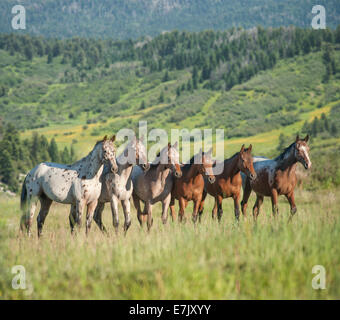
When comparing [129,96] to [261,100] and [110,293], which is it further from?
[110,293]

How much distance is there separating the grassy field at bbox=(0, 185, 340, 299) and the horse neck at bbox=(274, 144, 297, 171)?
4326mm

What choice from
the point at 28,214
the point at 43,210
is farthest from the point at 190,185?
the point at 28,214

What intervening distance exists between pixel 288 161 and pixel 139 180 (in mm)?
4374

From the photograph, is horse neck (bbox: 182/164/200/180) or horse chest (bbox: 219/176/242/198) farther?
horse chest (bbox: 219/176/242/198)

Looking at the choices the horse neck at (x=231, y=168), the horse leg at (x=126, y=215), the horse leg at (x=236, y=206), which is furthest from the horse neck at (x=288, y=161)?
the horse leg at (x=126, y=215)

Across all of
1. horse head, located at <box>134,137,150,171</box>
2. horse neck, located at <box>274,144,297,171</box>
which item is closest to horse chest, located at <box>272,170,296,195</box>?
horse neck, located at <box>274,144,297,171</box>

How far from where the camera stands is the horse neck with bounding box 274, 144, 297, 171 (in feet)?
42.4

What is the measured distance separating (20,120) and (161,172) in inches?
6258

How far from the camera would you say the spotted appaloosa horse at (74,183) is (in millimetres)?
11078

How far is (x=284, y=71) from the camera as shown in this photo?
476 ft

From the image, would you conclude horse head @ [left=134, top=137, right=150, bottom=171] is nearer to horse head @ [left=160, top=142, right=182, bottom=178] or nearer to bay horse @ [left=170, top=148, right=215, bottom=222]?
horse head @ [left=160, top=142, right=182, bottom=178]

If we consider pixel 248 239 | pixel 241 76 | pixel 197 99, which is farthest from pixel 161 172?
pixel 241 76

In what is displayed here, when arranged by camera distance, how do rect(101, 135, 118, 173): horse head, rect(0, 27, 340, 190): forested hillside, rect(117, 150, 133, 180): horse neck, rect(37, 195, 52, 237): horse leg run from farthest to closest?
rect(0, 27, 340, 190): forested hillside < rect(37, 195, 52, 237): horse leg < rect(117, 150, 133, 180): horse neck < rect(101, 135, 118, 173): horse head
